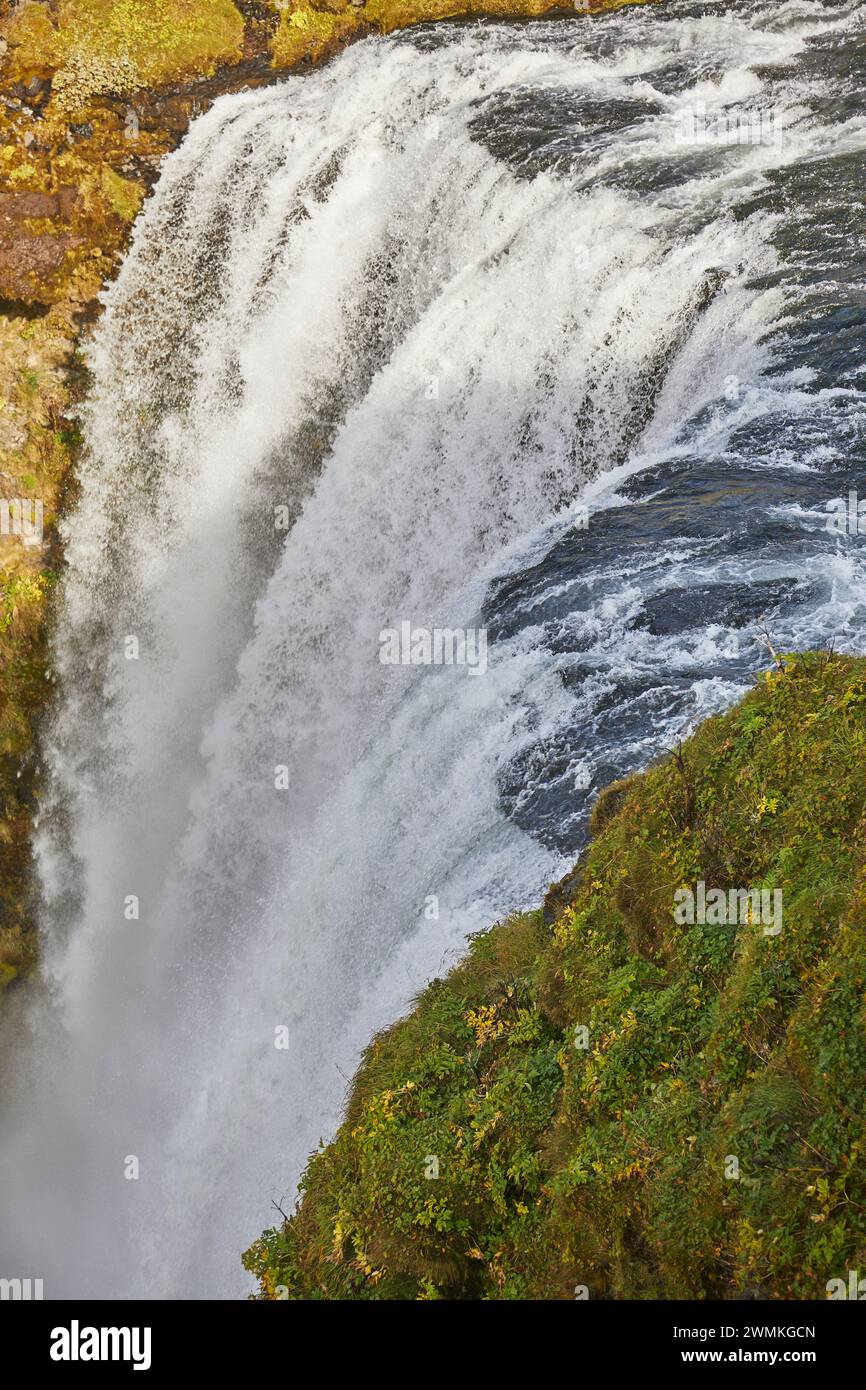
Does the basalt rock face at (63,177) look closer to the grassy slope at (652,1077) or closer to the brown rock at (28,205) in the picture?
the brown rock at (28,205)

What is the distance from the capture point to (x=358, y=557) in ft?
57.6

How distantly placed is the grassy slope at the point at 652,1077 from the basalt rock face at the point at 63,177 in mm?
13261

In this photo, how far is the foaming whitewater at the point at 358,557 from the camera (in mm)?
12570

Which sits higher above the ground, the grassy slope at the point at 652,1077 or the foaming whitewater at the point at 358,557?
the foaming whitewater at the point at 358,557

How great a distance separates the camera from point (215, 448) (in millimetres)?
20500

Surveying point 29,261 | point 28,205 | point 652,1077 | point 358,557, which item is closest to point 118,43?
point 28,205

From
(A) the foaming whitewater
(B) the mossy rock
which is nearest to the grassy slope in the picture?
(A) the foaming whitewater

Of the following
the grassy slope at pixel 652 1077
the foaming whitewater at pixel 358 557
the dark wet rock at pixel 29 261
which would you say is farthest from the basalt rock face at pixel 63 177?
the grassy slope at pixel 652 1077

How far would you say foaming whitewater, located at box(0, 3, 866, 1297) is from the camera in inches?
495

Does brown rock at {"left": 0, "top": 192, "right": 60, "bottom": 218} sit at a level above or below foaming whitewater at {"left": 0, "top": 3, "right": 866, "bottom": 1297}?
above

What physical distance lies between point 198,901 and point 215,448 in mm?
9216

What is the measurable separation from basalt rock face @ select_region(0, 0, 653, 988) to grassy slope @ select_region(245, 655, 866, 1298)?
13.3 meters

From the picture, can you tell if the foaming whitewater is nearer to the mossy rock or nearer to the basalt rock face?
the basalt rock face
